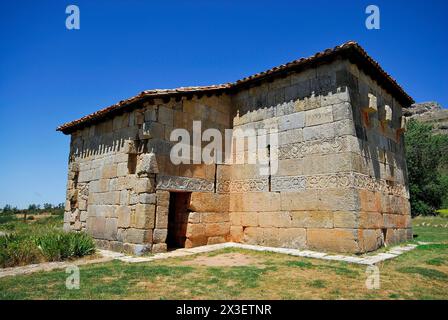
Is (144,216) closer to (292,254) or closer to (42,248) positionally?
(42,248)

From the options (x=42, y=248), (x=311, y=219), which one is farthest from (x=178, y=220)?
(x=311, y=219)

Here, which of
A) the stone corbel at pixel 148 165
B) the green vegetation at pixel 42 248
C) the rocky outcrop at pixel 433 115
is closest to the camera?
the green vegetation at pixel 42 248

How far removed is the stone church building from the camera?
7.69m

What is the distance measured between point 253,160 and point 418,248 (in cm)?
510

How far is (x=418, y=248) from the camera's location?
8531mm

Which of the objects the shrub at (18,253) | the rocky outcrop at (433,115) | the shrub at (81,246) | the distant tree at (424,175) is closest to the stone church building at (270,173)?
the shrub at (81,246)

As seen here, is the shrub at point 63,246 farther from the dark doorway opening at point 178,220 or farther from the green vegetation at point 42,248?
the dark doorway opening at point 178,220

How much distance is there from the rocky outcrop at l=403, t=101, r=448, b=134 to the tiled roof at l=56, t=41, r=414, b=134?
49.5m

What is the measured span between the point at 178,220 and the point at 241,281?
447 centimetres

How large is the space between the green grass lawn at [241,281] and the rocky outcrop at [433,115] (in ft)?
178

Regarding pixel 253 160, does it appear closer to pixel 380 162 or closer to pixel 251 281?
pixel 380 162

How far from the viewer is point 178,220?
9.20 m

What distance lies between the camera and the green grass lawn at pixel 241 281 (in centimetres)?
437

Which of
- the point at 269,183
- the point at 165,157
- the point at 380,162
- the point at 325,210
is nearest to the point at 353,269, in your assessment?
the point at 325,210
